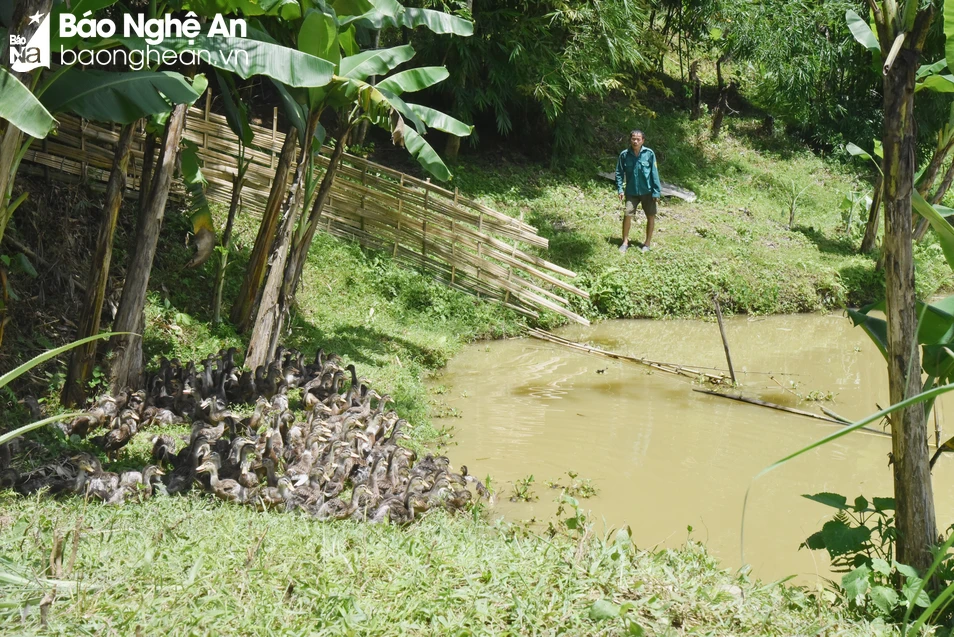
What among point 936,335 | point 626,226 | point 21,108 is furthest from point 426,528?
point 626,226

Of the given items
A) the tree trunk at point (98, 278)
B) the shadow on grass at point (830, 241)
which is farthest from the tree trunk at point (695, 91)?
the tree trunk at point (98, 278)

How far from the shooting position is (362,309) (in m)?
9.62

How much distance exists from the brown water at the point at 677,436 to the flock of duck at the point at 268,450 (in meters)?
0.77

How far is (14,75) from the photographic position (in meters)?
4.12

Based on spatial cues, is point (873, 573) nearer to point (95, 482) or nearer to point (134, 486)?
point (134, 486)

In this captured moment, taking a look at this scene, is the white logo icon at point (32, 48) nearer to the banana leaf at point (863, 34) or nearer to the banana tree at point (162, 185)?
the banana tree at point (162, 185)

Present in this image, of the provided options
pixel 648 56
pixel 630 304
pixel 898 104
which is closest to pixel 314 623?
pixel 898 104

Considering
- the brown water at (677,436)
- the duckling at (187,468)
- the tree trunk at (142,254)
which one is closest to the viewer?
the duckling at (187,468)

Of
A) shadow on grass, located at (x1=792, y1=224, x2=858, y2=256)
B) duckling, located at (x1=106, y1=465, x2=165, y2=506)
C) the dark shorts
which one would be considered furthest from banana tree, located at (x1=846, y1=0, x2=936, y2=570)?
shadow on grass, located at (x1=792, y1=224, x2=858, y2=256)

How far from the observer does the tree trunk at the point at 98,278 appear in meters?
5.90

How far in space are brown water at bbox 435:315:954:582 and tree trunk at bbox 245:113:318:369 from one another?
5.71 feet

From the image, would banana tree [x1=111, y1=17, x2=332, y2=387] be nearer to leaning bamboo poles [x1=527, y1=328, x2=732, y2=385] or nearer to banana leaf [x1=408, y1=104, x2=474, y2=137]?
banana leaf [x1=408, y1=104, x2=474, y2=137]

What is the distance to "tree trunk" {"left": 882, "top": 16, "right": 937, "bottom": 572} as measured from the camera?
10.3 feet

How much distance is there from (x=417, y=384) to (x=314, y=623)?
5.09 metres
